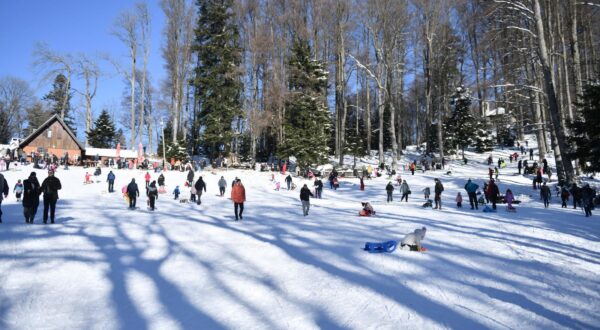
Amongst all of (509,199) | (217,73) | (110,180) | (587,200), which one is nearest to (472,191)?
(509,199)

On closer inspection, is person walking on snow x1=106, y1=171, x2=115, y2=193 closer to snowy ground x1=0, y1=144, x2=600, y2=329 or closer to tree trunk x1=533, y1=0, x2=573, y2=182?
snowy ground x1=0, y1=144, x2=600, y2=329

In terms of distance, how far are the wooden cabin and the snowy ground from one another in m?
32.2

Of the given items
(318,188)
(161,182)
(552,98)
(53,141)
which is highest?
(552,98)

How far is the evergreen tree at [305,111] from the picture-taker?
30.9 meters

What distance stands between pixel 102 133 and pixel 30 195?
1794 inches

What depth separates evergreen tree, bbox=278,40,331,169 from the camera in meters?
30.9

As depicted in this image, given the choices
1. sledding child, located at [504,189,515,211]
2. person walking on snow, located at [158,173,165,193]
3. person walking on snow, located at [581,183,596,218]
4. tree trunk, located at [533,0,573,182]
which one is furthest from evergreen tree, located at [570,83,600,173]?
person walking on snow, located at [158,173,165,193]

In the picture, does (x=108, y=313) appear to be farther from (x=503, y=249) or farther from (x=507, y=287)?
(x=503, y=249)

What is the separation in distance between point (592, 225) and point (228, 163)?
2815 cm

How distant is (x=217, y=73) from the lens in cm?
3550

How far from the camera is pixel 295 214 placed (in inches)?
565

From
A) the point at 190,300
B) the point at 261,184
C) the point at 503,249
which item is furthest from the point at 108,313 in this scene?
the point at 261,184

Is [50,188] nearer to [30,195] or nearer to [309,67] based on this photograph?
[30,195]

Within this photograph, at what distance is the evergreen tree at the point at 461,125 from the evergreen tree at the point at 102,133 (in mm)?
42679
